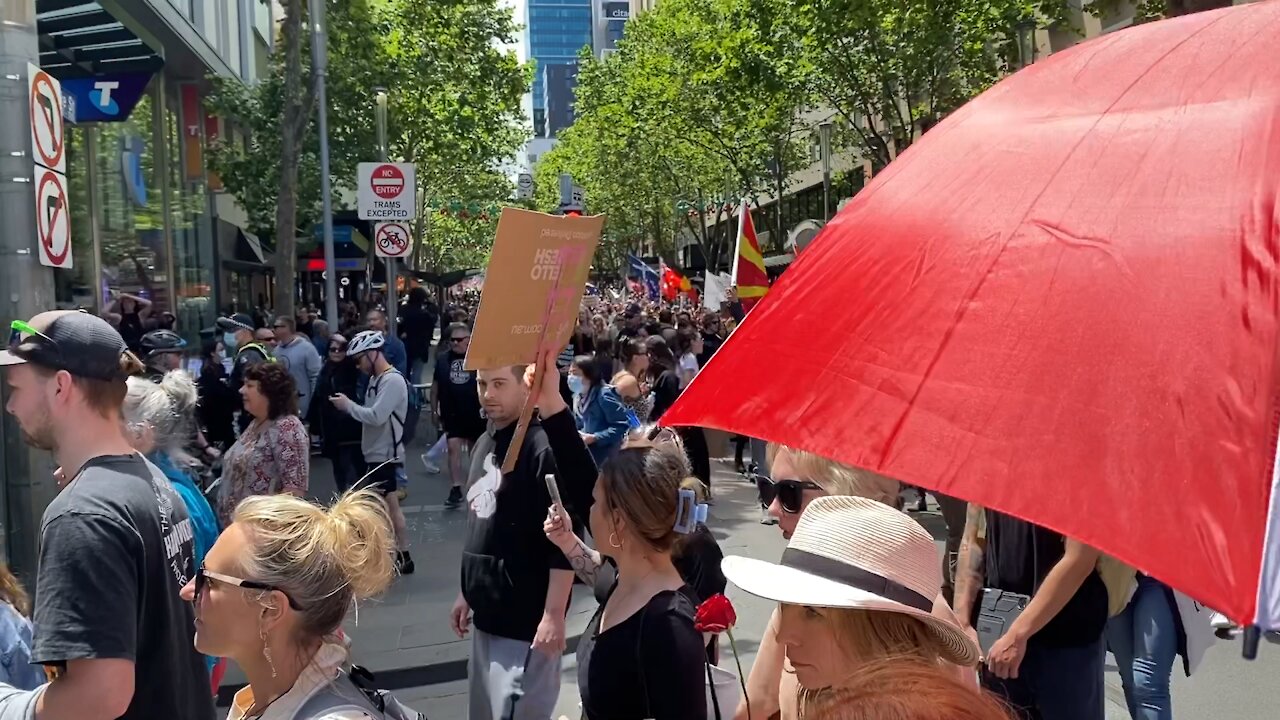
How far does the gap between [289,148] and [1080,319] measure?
17.5m

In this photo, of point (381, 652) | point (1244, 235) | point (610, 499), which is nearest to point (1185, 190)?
point (1244, 235)

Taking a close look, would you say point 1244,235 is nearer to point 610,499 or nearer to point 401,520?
point 610,499

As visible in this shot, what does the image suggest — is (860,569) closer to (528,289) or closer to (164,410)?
(528,289)

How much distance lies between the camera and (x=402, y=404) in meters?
8.86

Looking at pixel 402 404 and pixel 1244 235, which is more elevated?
pixel 1244 235

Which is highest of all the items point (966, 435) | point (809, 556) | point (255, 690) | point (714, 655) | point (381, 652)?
point (966, 435)

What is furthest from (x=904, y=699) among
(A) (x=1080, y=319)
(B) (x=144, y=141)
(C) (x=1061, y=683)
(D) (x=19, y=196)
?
(B) (x=144, y=141)

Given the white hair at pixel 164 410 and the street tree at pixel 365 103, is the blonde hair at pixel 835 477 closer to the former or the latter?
the white hair at pixel 164 410

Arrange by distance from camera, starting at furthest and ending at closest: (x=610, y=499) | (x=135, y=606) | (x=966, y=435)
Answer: (x=610, y=499) → (x=135, y=606) → (x=966, y=435)

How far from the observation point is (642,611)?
9.95 feet

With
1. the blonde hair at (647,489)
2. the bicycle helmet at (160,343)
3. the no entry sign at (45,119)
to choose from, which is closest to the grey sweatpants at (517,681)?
the blonde hair at (647,489)

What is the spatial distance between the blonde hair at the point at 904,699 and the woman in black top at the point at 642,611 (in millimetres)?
1491

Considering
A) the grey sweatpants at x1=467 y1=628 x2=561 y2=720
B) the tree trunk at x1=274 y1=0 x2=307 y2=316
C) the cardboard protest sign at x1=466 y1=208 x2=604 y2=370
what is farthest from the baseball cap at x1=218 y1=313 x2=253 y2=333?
the cardboard protest sign at x1=466 y1=208 x2=604 y2=370

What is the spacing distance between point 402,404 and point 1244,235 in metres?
7.98
